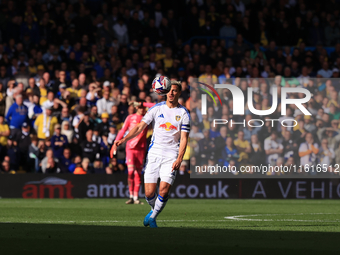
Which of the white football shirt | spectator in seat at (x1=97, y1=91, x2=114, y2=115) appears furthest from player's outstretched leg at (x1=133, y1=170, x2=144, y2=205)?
the white football shirt

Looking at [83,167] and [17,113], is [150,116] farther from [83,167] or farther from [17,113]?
[17,113]

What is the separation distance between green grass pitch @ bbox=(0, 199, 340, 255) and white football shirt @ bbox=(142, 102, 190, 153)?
126 cm

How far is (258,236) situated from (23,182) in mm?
11802

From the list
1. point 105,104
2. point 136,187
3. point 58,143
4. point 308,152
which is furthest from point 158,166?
point 308,152

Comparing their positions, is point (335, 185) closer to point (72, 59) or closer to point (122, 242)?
point (72, 59)

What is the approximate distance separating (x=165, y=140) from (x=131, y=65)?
12.9 metres

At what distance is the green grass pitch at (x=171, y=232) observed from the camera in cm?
693

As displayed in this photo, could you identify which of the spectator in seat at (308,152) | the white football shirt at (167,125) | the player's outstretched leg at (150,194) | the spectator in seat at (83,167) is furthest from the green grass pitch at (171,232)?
the spectator in seat at (308,152)

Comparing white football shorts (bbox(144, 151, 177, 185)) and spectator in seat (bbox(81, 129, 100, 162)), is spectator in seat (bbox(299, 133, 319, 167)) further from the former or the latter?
white football shorts (bbox(144, 151, 177, 185))

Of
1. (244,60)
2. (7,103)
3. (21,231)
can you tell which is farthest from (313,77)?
Result: (21,231)

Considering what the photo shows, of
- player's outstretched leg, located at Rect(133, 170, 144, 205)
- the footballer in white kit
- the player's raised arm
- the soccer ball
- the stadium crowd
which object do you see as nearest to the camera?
the player's raised arm

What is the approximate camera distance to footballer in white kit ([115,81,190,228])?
9.46 metres

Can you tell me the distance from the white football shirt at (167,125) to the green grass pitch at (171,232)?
126 cm

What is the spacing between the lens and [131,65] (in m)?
22.2
